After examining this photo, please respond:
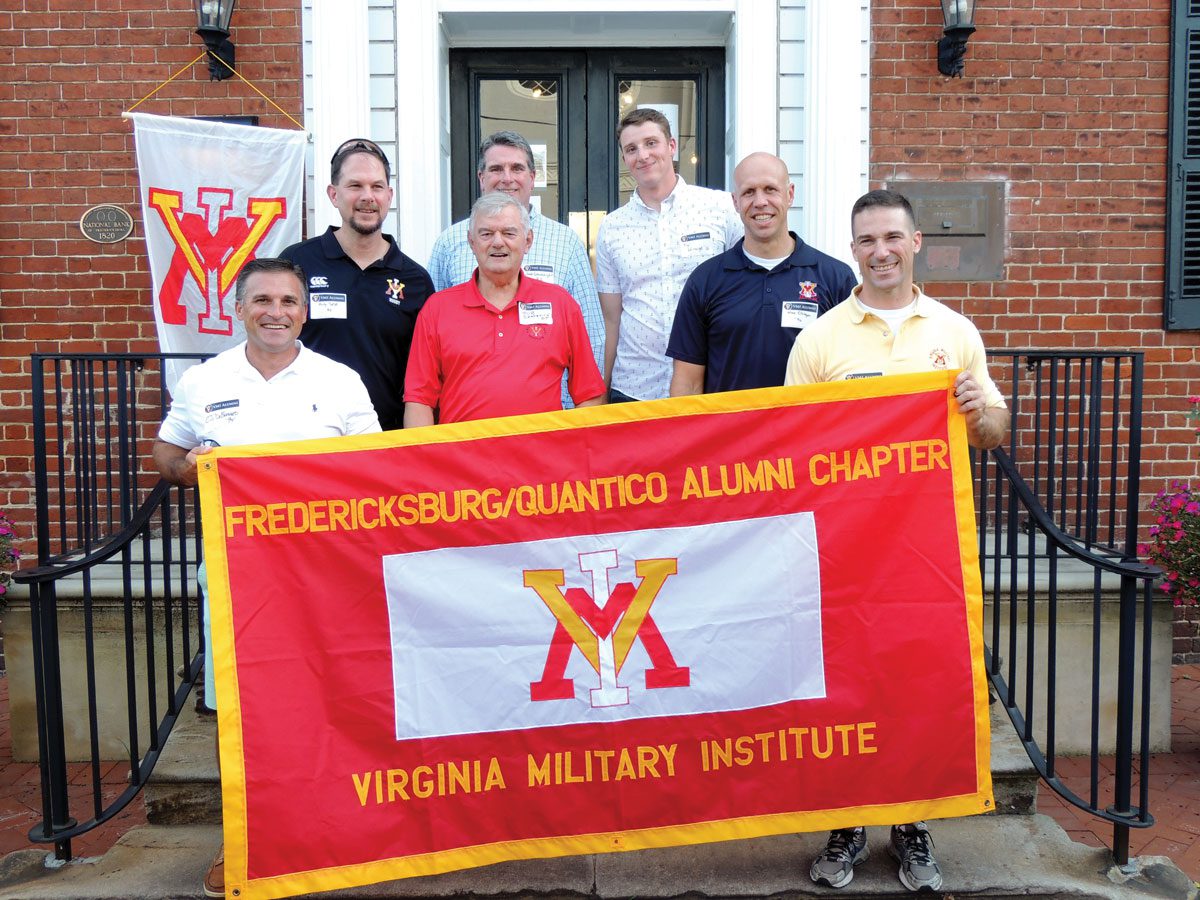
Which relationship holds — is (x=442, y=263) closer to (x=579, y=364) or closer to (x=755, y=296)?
(x=579, y=364)

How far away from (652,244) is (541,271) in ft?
1.58

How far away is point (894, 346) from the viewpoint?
313cm

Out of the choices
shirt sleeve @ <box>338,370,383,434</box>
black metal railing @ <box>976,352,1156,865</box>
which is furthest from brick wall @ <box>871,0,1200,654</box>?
shirt sleeve @ <box>338,370,383,434</box>

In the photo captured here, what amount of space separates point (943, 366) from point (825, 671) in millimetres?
1000

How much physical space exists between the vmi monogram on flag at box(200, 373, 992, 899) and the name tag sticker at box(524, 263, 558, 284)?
3.56 feet

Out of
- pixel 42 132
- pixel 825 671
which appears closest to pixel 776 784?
pixel 825 671

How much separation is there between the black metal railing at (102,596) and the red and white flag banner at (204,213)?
0.26 m

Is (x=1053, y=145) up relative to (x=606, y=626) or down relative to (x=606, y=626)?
up

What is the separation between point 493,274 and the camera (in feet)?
11.3

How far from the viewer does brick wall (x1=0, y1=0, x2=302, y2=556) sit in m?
5.21

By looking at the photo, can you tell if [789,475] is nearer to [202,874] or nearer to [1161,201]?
[202,874]

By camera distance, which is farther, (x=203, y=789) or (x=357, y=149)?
(x=357, y=149)

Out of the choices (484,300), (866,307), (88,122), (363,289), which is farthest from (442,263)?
(88,122)

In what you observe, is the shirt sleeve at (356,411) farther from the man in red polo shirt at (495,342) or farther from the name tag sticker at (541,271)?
the name tag sticker at (541,271)
